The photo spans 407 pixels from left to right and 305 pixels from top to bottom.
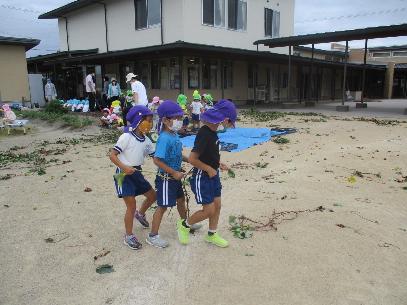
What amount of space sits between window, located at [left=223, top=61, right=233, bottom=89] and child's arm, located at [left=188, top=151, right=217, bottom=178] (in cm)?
1927

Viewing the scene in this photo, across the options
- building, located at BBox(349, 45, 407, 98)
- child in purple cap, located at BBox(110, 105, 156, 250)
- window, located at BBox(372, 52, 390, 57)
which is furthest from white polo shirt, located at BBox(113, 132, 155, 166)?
window, located at BBox(372, 52, 390, 57)

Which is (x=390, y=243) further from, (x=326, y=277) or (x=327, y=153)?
(x=327, y=153)

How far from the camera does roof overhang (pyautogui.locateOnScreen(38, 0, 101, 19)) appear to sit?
78.6ft

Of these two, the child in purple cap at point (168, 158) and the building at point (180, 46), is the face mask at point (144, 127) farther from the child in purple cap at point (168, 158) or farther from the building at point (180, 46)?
the building at point (180, 46)

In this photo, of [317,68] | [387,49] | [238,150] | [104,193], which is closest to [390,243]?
[104,193]

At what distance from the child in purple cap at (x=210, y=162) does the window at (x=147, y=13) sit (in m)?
17.9

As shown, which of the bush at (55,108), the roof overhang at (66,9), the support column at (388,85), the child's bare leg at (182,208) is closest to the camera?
the child's bare leg at (182,208)

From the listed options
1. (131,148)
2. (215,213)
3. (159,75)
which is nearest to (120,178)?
(131,148)

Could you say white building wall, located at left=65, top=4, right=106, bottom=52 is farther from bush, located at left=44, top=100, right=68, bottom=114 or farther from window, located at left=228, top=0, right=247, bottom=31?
window, located at left=228, top=0, right=247, bottom=31

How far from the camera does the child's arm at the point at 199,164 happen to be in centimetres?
359

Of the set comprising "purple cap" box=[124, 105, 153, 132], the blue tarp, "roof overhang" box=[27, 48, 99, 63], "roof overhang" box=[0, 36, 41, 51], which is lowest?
the blue tarp

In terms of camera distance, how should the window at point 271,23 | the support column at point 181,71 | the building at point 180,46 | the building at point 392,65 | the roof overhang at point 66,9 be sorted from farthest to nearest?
the building at point 392,65 < the window at point 271,23 < the roof overhang at point 66,9 < the building at point 180,46 < the support column at point 181,71

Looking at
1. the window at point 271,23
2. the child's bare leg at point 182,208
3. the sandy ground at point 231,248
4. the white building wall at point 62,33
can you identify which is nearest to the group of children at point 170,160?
the child's bare leg at point 182,208

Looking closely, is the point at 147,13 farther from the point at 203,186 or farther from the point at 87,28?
the point at 203,186
